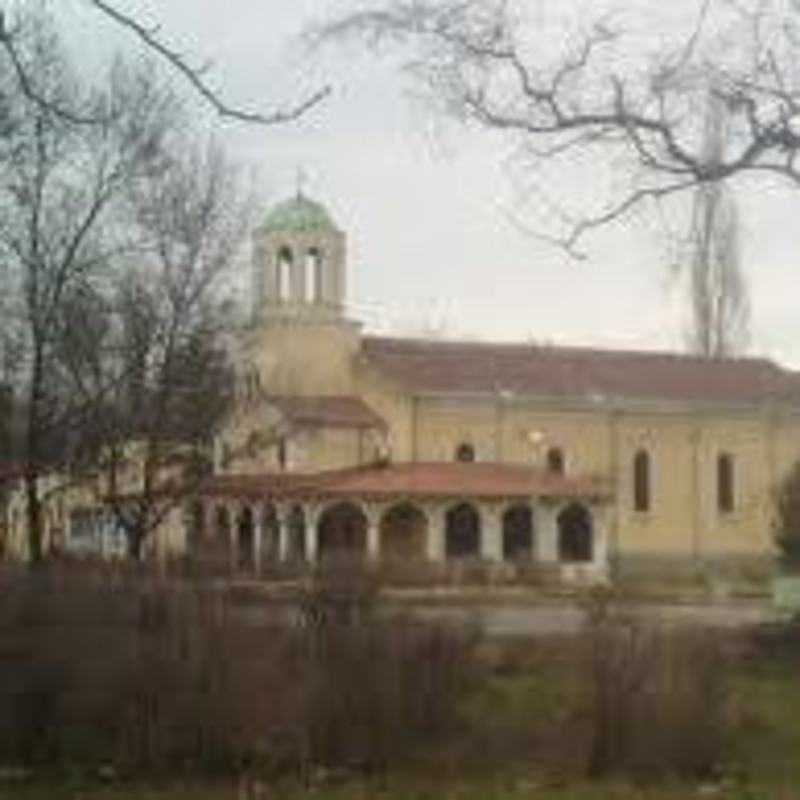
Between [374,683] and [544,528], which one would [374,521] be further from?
[374,683]

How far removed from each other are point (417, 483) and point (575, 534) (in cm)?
575

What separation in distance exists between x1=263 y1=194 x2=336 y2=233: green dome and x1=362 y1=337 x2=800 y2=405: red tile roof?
14.3ft

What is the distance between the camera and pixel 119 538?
186 ft

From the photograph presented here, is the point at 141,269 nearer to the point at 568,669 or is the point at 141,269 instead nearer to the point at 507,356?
the point at 568,669

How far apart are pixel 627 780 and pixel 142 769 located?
3909 mm

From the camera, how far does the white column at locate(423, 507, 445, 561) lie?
74.8 m

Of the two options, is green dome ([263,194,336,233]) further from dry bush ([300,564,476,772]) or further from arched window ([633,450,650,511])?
dry bush ([300,564,476,772])

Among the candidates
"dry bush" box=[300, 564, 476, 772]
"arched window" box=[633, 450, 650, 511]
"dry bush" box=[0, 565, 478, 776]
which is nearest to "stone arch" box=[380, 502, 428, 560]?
"arched window" box=[633, 450, 650, 511]

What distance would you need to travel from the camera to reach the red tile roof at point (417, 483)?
74.0 m

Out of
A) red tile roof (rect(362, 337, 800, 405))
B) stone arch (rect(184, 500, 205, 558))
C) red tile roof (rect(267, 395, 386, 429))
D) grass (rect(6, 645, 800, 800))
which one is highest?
red tile roof (rect(362, 337, 800, 405))

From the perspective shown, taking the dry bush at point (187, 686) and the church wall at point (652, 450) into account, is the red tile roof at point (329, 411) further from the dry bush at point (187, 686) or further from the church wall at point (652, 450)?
the dry bush at point (187, 686)

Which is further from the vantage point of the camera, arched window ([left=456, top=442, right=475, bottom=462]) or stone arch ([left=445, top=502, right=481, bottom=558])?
arched window ([left=456, top=442, right=475, bottom=462])

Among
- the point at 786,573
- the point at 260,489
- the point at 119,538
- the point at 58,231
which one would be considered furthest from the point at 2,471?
the point at 260,489

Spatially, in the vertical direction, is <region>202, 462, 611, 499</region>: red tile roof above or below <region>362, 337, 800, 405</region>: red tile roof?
below
